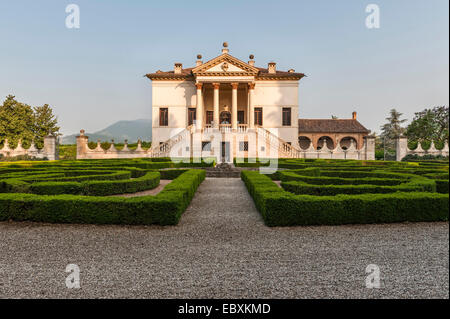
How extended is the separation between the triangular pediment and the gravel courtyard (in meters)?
27.2

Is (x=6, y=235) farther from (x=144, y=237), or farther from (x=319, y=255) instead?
(x=319, y=255)

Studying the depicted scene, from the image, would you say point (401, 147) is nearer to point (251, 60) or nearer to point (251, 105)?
point (251, 105)

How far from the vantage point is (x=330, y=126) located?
42.9 meters

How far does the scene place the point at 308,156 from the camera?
2769cm

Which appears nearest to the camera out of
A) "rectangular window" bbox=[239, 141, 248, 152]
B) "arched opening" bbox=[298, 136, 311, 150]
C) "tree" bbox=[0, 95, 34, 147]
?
"rectangular window" bbox=[239, 141, 248, 152]

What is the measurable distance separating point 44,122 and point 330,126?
4924cm

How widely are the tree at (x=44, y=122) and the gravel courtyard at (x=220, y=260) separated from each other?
51.3 meters

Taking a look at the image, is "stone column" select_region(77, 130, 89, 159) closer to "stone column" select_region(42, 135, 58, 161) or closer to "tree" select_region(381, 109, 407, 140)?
"stone column" select_region(42, 135, 58, 161)

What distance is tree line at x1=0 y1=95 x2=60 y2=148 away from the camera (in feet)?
137

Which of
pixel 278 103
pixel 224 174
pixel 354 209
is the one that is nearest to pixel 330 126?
pixel 278 103

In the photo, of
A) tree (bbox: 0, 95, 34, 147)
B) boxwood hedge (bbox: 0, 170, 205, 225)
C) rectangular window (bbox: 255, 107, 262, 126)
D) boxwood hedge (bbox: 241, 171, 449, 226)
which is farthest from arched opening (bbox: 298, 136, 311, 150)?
tree (bbox: 0, 95, 34, 147)

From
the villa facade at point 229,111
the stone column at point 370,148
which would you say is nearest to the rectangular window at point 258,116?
the villa facade at point 229,111

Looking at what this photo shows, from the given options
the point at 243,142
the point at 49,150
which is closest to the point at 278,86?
the point at 243,142

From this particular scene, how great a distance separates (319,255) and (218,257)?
61.7 inches
